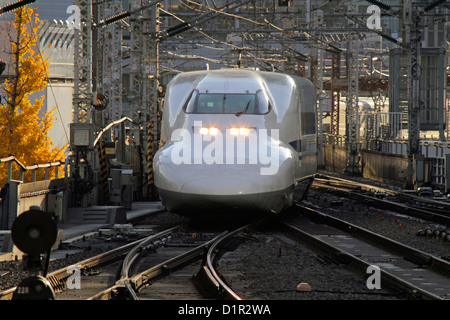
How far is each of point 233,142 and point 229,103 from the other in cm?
136

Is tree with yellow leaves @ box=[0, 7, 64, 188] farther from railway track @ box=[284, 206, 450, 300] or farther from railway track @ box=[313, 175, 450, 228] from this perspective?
railway track @ box=[284, 206, 450, 300]

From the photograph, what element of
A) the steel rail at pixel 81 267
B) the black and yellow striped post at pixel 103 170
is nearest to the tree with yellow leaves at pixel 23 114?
the black and yellow striped post at pixel 103 170

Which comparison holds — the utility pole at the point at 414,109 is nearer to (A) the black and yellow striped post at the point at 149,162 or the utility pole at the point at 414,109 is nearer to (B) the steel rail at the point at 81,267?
(A) the black and yellow striped post at the point at 149,162

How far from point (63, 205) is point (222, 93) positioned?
15.7ft

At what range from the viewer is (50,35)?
162ft

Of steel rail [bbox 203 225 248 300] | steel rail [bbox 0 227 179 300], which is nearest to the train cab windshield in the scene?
steel rail [bbox 203 225 248 300]

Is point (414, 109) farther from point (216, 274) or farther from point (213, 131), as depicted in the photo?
point (216, 274)

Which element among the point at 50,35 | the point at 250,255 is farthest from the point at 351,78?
the point at 250,255

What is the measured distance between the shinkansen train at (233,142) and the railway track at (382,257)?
99 centimetres

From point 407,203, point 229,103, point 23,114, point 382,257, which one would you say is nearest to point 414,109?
point 407,203

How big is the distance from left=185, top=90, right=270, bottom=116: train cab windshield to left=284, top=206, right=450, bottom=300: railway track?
8.03 ft

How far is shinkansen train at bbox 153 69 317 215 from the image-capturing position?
569 inches

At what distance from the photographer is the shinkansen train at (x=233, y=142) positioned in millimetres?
14453

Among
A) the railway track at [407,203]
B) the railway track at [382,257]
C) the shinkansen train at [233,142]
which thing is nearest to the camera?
the railway track at [382,257]
